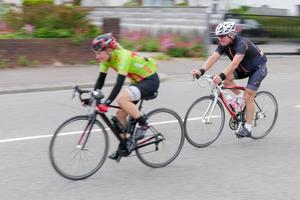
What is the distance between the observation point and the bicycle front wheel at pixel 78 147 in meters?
5.85

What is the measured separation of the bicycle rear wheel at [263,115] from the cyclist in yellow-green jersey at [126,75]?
245cm

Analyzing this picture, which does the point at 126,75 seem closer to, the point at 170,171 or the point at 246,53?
the point at 170,171

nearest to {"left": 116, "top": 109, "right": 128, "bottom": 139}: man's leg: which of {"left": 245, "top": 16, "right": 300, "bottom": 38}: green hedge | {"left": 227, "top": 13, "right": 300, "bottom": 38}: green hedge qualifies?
{"left": 227, "top": 13, "right": 300, "bottom": 38}: green hedge

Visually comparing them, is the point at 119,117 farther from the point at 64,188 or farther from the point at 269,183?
the point at 269,183

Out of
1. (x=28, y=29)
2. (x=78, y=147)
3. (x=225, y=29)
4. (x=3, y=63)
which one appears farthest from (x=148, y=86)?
(x=28, y=29)

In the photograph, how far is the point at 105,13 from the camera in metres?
25.0

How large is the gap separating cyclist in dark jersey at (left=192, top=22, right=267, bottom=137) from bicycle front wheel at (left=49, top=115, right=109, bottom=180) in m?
1.85

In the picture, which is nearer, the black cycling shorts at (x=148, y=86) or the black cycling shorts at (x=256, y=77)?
the black cycling shorts at (x=148, y=86)

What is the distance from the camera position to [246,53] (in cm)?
755

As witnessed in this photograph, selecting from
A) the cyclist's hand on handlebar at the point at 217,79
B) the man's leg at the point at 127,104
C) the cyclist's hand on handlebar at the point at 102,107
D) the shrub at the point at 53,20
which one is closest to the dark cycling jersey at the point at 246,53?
the cyclist's hand on handlebar at the point at 217,79

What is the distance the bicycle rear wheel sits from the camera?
27.0 feet

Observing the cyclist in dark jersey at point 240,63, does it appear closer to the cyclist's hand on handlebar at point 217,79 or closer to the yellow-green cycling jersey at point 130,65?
the cyclist's hand on handlebar at point 217,79

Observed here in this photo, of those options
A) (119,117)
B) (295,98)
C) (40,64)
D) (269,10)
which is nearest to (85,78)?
(40,64)

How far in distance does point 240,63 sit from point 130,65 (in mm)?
2101
